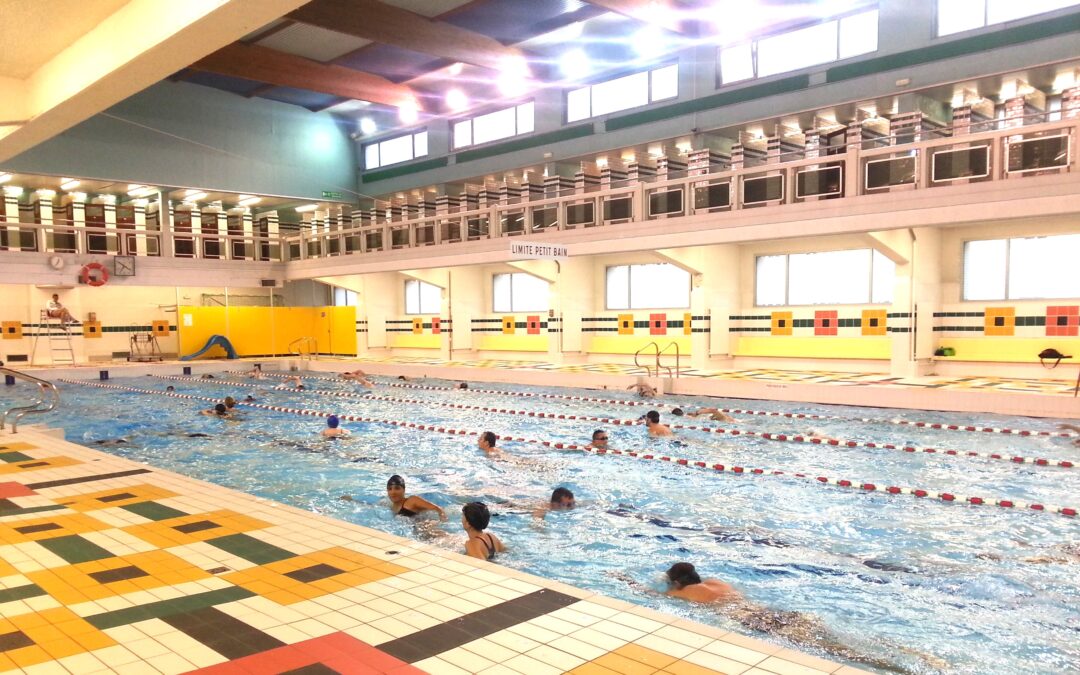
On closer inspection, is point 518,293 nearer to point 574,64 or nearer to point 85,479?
point 574,64

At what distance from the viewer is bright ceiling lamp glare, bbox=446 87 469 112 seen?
23.0m

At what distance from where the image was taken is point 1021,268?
1255 cm

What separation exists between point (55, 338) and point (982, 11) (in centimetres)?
2485

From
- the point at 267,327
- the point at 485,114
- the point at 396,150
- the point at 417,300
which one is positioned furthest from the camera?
the point at 396,150

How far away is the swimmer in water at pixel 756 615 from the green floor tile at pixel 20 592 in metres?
3.30

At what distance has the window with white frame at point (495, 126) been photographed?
73.7 ft

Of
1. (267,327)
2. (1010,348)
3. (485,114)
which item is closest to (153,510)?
(1010,348)

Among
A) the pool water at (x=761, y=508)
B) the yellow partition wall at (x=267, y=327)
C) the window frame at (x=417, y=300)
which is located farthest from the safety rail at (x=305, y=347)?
the pool water at (x=761, y=508)

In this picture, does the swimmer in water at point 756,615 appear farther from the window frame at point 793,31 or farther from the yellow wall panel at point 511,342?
the yellow wall panel at point 511,342

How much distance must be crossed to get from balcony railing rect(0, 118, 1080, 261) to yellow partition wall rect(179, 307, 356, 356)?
189 centimetres

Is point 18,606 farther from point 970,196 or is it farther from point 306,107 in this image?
point 306,107

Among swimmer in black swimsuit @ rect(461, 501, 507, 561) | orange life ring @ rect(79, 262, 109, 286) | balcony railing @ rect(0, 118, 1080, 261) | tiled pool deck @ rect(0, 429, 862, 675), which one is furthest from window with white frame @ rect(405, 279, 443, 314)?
tiled pool deck @ rect(0, 429, 862, 675)

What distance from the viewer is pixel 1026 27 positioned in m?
12.8

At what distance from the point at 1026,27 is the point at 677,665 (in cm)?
1490
